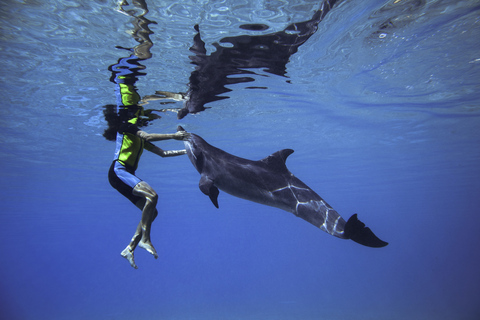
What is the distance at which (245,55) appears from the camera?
915 centimetres

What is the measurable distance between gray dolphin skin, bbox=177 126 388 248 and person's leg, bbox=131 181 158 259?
1.05 meters

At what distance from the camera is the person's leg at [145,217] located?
17.5 ft

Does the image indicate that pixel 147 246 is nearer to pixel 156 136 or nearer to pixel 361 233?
pixel 156 136

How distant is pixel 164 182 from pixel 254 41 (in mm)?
24601

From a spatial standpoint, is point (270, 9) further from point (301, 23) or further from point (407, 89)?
point (407, 89)

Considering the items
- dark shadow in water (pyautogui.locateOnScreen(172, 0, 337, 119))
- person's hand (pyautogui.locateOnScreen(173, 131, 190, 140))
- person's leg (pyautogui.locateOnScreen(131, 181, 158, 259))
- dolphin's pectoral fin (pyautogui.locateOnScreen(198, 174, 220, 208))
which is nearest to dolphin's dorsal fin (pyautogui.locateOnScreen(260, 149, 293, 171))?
dolphin's pectoral fin (pyautogui.locateOnScreen(198, 174, 220, 208))

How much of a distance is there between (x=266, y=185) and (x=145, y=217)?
2636 mm

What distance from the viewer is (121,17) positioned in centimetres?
686

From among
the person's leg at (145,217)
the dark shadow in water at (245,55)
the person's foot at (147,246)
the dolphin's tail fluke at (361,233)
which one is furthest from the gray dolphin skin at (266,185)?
the dark shadow in water at (245,55)

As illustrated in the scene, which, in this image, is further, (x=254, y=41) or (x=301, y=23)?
(x=254, y=41)

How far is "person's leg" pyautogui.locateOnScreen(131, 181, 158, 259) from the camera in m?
5.35

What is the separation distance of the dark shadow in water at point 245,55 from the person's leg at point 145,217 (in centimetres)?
470

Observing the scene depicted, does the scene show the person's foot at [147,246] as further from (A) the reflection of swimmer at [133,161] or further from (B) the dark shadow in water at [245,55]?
(B) the dark shadow in water at [245,55]

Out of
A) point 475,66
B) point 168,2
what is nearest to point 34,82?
point 168,2
